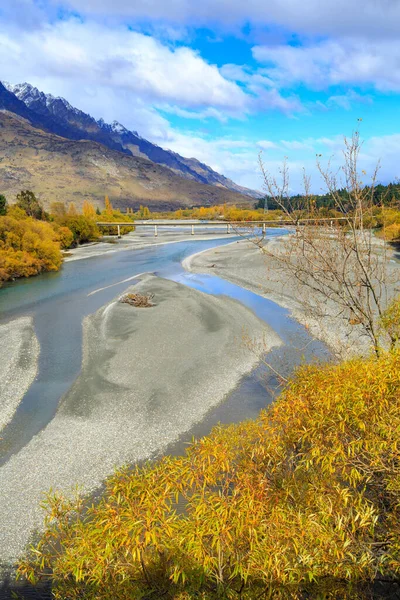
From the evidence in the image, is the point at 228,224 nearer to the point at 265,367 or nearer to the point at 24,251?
the point at 265,367

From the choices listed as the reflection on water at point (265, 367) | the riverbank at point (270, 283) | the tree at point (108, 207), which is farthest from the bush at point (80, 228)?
the reflection on water at point (265, 367)

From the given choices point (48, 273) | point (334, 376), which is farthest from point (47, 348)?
point (48, 273)

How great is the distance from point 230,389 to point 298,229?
339 inches

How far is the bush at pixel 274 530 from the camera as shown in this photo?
3.72 meters

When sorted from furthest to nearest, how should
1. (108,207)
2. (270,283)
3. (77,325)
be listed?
(108,207) → (270,283) → (77,325)

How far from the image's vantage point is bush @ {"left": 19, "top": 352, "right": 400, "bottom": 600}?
372 centimetres

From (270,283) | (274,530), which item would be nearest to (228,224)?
(274,530)

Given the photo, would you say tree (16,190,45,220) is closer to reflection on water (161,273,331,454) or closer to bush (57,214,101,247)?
bush (57,214,101,247)

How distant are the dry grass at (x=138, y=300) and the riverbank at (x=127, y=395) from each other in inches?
30.5

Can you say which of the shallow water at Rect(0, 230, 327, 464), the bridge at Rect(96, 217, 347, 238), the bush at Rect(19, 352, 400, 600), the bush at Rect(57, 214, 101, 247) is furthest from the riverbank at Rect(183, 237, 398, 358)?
the bush at Rect(57, 214, 101, 247)

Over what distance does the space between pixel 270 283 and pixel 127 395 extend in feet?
70.2

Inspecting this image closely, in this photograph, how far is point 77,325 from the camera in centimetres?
2252

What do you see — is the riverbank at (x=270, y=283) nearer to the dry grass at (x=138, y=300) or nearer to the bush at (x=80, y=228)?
the dry grass at (x=138, y=300)

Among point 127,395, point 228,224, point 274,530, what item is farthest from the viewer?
point 228,224
